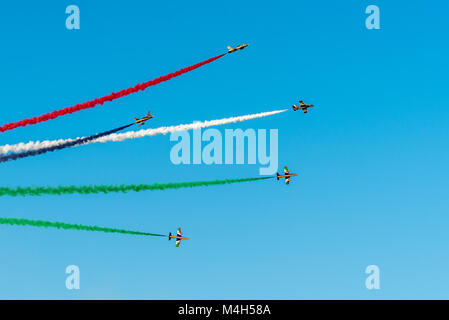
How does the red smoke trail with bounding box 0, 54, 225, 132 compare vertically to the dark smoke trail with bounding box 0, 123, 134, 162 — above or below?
above

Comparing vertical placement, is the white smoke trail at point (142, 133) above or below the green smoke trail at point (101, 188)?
above

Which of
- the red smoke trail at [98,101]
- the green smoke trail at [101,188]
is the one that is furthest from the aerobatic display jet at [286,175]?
the red smoke trail at [98,101]

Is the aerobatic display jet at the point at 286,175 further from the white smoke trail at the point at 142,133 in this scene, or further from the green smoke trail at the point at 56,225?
the green smoke trail at the point at 56,225

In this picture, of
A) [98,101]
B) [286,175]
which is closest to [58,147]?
[98,101]

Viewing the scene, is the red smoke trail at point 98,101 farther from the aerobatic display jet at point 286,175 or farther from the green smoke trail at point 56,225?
the aerobatic display jet at point 286,175

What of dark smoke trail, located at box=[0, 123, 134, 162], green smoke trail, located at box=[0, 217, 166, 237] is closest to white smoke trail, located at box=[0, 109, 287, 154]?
dark smoke trail, located at box=[0, 123, 134, 162]

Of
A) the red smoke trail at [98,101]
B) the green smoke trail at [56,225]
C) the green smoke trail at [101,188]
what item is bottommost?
the green smoke trail at [56,225]

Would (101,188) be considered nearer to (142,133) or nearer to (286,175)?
(142,133)

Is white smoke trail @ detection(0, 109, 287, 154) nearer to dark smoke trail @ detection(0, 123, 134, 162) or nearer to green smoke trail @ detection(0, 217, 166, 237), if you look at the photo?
dark smoke trail @ detection(0, 123, 134, 162)

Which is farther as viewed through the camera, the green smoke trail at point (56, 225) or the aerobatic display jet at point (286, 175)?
the aerobatic display jet at point (286, 175)

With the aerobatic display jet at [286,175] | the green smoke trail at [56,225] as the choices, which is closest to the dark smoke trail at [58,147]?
the green smoke trail at [56,225]
